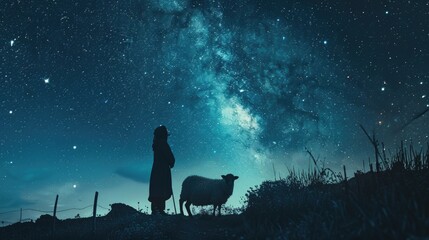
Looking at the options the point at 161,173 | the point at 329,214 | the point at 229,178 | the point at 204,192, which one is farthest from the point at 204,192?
the point at 329,214

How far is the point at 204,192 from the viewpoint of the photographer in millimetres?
14000

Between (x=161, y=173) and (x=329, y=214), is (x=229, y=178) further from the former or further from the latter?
(x=329, y=214)

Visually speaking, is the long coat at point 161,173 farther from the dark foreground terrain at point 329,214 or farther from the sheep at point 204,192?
the dark foreground terrain at point 329,214

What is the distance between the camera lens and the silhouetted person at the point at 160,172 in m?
13.1

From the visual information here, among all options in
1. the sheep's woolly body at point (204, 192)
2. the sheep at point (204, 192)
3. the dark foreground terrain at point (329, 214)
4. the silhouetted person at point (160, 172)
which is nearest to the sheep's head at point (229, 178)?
the sheep at point (204, 192)

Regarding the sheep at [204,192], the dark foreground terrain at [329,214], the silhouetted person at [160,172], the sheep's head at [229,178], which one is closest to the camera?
the dark foreground terrain at [329,214]

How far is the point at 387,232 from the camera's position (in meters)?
3.40

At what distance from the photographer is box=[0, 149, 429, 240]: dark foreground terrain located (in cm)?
363

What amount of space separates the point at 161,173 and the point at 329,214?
904 centimetres

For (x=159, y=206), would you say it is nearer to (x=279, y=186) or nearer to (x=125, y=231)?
(x=125, y=231)

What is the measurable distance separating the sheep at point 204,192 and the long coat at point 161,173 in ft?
3.20

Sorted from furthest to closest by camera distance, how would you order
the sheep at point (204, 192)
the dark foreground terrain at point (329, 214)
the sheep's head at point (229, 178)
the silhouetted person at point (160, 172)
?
the sheep's head at point (229, 178)
the sheep at point (204, 192)
the silhouetted person at point (160, 172)
the dark foreground terrain at point (329, 214)

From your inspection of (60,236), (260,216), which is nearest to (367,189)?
(260,216)

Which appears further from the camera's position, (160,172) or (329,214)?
(160,172)
